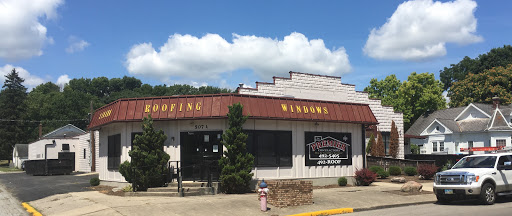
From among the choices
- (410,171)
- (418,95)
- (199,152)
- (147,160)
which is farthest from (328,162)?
(418,95)

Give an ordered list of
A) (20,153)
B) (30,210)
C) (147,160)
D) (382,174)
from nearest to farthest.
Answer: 1. (30,210)
2. (147,160)
3. (382,174)
4. (20,153)

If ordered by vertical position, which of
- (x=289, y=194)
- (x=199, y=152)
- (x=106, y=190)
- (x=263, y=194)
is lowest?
(x=106, y=190)

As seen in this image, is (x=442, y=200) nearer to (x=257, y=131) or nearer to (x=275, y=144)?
(x=275, y=144)

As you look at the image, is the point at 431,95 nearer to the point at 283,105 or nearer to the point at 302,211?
the point at 283,105

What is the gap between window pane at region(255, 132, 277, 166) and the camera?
58.7 ft

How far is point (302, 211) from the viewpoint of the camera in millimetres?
13125

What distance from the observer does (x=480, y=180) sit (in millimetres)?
13695

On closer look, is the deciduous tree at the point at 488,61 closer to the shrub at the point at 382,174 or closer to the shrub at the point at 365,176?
the shrub at the point at 382,174

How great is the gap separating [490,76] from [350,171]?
153 feet

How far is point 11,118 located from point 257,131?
235 ft

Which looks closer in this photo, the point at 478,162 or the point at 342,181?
the point at 478,162

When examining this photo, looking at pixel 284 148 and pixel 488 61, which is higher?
pixel 488 61

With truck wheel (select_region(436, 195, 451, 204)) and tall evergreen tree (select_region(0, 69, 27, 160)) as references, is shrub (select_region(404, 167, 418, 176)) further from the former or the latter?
tall evergreen tree (select_region(0, 69, 27, 160))

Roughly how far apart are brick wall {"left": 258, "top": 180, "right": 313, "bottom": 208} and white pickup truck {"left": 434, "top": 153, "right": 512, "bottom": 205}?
449 cm
